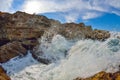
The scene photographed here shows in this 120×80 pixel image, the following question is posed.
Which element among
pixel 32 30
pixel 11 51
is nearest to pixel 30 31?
pixel 32 30

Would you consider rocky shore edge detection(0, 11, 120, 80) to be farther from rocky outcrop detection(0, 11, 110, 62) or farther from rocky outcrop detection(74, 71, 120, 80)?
rocky outcrop detection(74, 71, 120, 80)

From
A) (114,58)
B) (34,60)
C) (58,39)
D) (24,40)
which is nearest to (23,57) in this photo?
(34,60)

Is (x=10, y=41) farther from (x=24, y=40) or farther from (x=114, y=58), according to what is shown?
(x=114, y=58)

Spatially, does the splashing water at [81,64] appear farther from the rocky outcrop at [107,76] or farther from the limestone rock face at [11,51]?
the limestone rock face at [11,51]

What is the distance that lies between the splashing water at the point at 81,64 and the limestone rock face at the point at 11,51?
1.87 m

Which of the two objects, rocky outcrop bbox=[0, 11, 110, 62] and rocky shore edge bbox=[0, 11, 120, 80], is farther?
rocky outcrop bbox=[0, 11, 110, 62]

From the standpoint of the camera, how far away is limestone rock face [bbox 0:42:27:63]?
76.7 ft

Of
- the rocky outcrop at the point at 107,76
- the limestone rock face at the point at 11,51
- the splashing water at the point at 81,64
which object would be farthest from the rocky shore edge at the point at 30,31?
the rocky outcrop at the point at 107,76

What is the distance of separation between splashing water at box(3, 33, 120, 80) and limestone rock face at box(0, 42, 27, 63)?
1873mm

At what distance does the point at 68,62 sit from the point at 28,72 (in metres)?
2.63

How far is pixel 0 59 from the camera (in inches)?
912

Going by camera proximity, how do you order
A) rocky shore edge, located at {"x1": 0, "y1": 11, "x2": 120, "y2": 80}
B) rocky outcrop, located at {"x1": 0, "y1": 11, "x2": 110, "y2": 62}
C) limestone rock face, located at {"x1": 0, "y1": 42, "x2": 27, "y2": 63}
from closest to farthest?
limestone rock face, located at {"x1": 0, "y1": 42, "x2": 27, "y2": 63} → rocky shore edge, located at {"x1": 0, "y1": 11, "x2": 120, "y2": 80} → rocky outcrop, located at {"x1": 0, "y1": 11, "x2": 110, "y2": 62}

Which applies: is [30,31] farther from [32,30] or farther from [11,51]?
[11,51]

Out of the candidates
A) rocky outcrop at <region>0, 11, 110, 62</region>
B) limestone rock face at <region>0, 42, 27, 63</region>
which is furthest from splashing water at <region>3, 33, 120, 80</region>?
rocky outcrop at <region>0, 11, 110, 62</region>
